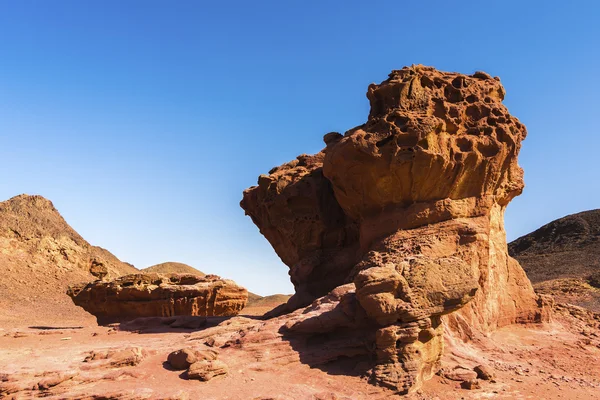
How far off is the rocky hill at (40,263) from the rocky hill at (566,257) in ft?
95.3

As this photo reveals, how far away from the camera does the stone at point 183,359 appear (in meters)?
8.41

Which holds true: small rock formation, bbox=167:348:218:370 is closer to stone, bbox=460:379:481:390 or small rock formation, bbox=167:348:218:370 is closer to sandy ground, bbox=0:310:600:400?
sandy ground, bbox=0:310:600:400

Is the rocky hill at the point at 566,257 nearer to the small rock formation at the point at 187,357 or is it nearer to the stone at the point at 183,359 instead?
the small rock formation at the point at 187,357

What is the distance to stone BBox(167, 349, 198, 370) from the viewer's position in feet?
27.6

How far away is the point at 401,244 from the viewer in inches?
499

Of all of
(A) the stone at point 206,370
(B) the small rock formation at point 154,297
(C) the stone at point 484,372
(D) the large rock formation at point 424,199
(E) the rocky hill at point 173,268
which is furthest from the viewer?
(E) the rocky hill at point 173,268

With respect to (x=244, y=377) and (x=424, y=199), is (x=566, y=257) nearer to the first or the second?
(x=424, y=199)

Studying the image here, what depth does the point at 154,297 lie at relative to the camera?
16.8 metres

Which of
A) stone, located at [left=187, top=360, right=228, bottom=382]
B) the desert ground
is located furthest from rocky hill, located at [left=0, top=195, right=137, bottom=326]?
stone, located at [left=187, top=360, right=228, bottom=382]

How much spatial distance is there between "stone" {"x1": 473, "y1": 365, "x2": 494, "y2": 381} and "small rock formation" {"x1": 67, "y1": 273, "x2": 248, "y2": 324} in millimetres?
10161

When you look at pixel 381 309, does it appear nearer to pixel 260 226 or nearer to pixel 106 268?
pixel 260 226

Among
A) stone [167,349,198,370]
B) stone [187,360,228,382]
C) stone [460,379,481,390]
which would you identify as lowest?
stone [460,379,481,390]

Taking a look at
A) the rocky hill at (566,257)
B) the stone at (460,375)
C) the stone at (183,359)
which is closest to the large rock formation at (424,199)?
the stone at (460,375)

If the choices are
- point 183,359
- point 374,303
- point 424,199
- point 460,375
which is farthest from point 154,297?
point 460,375
